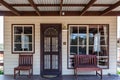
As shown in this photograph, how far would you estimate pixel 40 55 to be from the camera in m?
8.38

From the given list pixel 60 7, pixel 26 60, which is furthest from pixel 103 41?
pixel 26 60

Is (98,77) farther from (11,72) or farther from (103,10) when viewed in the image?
(11,72)

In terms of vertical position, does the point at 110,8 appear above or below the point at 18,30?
above

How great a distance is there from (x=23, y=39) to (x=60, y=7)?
2532mm

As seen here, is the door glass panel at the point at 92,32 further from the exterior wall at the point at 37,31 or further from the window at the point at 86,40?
the exterior wall at the point at 37,31

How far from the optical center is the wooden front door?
27.5ft

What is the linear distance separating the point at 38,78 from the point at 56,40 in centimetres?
180

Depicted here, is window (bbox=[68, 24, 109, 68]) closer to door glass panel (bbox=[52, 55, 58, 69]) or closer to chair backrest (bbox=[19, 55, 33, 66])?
door glass panel (bbox=[52, 55, 58, 69])

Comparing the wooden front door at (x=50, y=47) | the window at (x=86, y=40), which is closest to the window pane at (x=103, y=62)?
the window at (x=86, y=40)

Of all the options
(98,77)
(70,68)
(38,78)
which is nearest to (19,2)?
(38,78)

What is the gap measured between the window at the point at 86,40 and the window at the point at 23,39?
1680 mm

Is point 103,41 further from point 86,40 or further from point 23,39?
point 23,39

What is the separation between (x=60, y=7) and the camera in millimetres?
6832

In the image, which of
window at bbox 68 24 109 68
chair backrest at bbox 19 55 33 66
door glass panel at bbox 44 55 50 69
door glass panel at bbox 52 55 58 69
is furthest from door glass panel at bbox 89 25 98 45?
chair backrest at bbox 19 55 33 66
